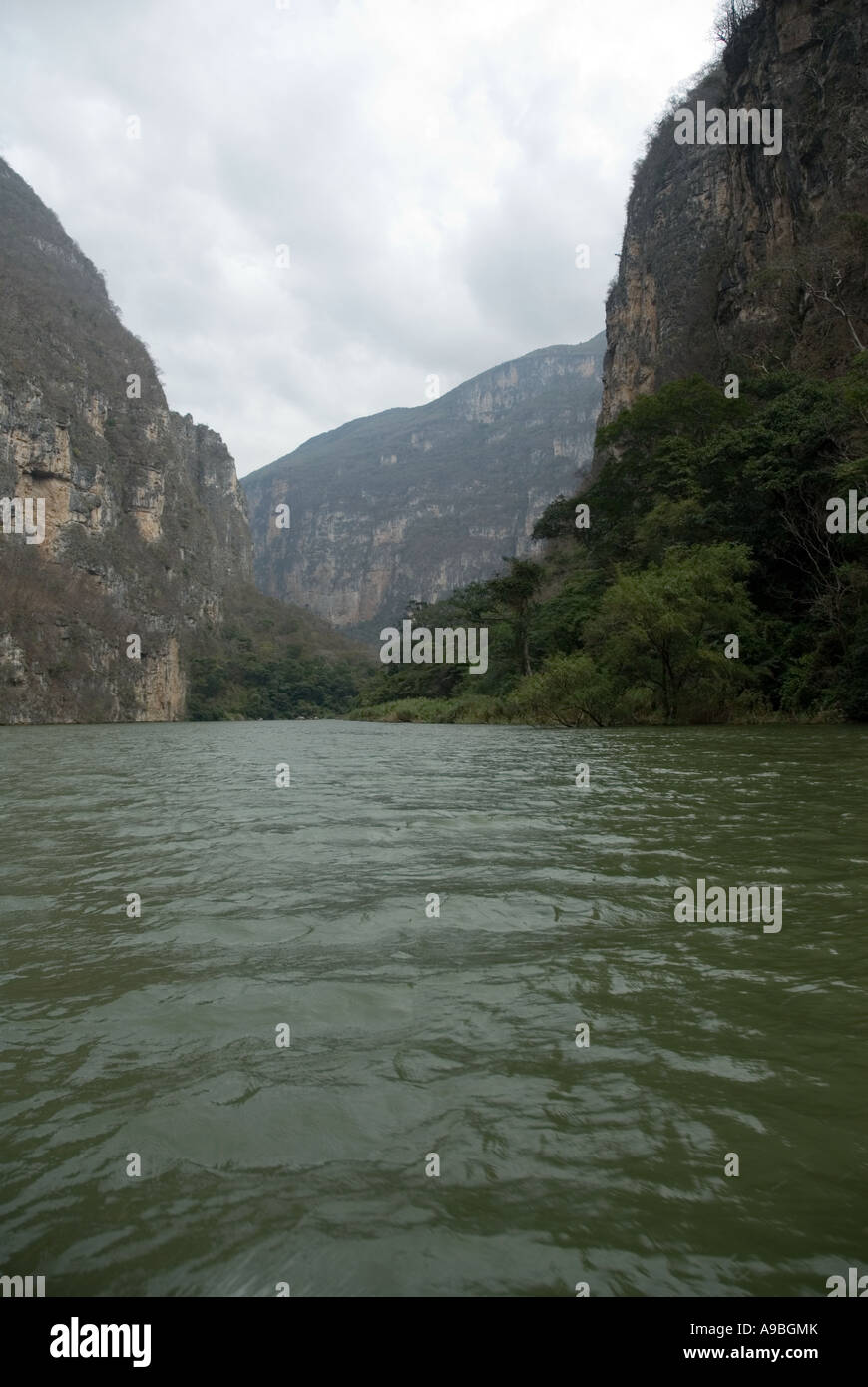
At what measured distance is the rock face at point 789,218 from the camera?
126 ft

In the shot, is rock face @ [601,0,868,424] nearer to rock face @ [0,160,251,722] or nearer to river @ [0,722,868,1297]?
river @ [0,722,868,1297]

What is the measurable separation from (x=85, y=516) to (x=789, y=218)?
303 ft

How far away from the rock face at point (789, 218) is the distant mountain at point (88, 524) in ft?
152

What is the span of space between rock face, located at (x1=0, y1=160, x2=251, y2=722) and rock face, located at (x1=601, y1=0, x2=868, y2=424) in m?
65.5

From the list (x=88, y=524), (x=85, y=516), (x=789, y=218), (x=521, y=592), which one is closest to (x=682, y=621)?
(x=521, y=592)

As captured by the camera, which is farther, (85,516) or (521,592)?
(85,516)

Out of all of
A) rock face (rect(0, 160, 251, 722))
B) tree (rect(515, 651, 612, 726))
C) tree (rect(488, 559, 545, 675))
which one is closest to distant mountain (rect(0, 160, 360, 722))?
rock face (rect(0, 160, 251, 722))

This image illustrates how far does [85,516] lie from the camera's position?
110500mm

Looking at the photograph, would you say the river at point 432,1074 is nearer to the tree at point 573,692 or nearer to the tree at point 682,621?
the tree at point 682,621

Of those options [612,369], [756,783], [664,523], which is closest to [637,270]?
[612,369]

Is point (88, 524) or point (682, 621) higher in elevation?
point (88, 524)

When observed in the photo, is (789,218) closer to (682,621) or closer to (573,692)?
(573,692)

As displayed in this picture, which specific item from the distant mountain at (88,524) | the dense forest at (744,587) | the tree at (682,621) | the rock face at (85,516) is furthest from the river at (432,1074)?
the rock face at (85,516)

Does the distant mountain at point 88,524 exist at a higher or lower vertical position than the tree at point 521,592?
higher
